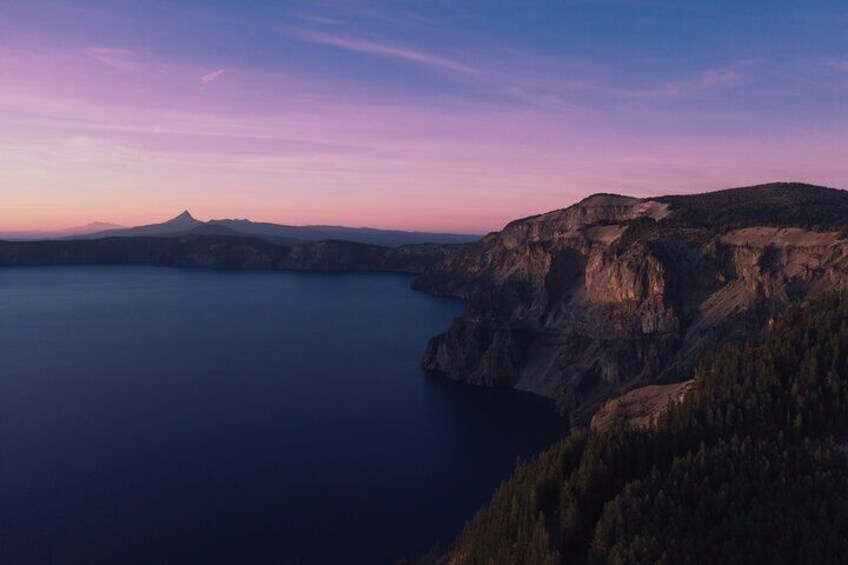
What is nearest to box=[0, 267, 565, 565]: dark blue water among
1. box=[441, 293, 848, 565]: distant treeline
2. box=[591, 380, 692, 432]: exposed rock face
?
box=[591, 380, 692, 432]: exposed rock face

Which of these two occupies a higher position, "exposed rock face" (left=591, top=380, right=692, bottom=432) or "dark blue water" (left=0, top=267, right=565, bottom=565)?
"exposed rock face" (left=591, top=380, right=692, bottom=432)

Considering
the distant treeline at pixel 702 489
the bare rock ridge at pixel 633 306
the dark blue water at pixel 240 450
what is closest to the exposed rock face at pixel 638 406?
the bare rock ridge at pixel 633 306

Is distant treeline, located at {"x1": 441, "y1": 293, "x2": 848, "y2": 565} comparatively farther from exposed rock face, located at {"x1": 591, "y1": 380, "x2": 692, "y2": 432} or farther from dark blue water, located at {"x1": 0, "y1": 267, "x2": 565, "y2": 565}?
dark blue water, located at {"x1": 0, "y1": 267, "x2": 565, "y2": 565}

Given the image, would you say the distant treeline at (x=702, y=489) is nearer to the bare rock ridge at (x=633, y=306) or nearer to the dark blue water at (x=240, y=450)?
the dark blue water at (x=240, y=450)

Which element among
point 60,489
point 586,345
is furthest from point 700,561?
point 586,345

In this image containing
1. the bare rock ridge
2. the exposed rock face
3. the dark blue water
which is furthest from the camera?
the bare rock ridge

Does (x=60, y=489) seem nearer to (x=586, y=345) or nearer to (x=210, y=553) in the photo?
(x=210, y=553)

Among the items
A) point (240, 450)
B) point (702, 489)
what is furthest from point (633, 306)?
point (702, 489)
